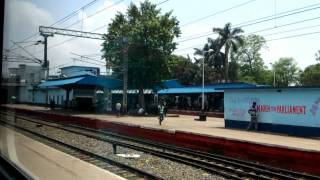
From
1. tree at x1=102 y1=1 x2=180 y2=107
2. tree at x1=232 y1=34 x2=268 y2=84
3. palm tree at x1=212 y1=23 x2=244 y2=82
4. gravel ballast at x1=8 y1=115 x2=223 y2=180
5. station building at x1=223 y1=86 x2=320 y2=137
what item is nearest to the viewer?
gravel ballast at x1=8 y1=115 x2=223 y2=180

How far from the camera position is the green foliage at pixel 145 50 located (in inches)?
1924

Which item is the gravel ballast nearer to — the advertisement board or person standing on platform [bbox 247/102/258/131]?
person standing on platform [bbox 247/102/258/131]

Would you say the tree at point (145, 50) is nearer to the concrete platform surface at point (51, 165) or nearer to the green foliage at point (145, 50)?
the green foliage at point (145, 50)

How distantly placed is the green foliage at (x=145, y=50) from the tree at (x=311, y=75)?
131ft

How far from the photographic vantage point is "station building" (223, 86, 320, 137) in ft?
74.0

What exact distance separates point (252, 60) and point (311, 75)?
1521 cm

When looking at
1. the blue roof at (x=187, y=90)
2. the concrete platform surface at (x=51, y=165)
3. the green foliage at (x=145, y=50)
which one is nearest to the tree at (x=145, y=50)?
the green foliage at (x=145, y=50)

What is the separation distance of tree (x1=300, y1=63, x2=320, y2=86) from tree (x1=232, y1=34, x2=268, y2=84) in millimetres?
9247

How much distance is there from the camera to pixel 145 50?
162 feet

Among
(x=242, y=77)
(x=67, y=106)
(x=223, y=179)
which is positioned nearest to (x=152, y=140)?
(x=223, y=179)

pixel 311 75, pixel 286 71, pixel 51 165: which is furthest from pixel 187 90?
pixel 286 71

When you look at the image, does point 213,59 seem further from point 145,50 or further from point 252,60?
point 145,50

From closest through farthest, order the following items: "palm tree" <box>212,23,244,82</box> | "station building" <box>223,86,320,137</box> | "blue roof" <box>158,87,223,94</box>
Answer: "station building" <box>223,86,320,137</box>, "blue roof" <box>158,87,223,94</box>, "palm tree" <box>212,23,244,82</box>

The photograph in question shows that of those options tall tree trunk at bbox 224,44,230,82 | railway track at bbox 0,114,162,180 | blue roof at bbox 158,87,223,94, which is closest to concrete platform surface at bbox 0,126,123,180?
railway track at bbox 0,114,162,180
